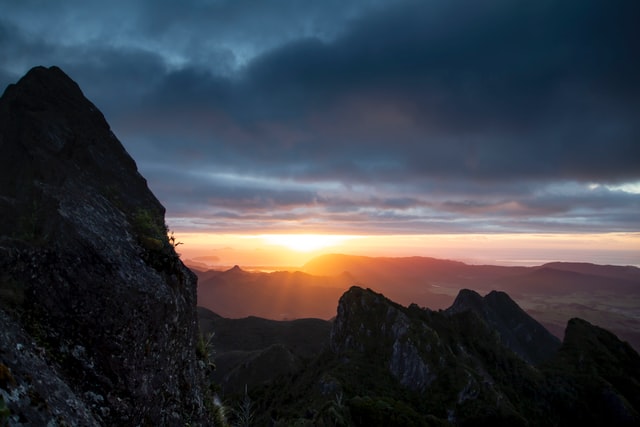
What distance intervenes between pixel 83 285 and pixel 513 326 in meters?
210

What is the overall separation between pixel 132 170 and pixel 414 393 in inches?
3175

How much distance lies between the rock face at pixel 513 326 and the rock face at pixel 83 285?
17092 cm

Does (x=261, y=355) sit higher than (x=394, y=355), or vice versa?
(x=394, y=355)

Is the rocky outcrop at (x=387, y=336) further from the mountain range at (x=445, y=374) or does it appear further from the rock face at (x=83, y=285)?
the rock face at (x=83, y=285)

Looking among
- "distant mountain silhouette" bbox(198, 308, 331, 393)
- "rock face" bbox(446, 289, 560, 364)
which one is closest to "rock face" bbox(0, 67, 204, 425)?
"distant mountain silhouette" bbox(198, 308, 331, 393)

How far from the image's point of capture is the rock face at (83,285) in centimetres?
990

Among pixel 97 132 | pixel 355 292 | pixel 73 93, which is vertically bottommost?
pixel 355 292

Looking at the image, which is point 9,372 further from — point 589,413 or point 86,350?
point 589,413

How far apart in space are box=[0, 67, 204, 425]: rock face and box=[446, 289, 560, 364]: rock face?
170921 mm

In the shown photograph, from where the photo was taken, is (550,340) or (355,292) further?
(550,340)

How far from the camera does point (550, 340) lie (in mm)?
167750

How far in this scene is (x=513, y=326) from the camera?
585 ft

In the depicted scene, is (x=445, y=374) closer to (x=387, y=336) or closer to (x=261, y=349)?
(x=387, y=336)

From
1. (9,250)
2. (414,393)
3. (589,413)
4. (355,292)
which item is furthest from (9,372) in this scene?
(589,413)
